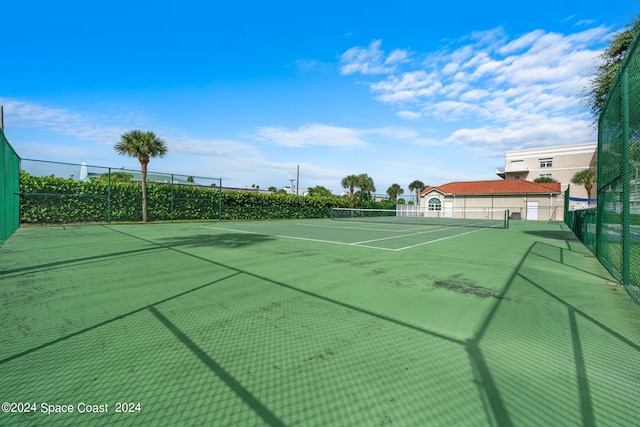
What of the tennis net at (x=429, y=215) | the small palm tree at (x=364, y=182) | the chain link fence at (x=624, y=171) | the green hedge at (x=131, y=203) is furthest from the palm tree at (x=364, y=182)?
the chain link fence at (x=624, y=171)

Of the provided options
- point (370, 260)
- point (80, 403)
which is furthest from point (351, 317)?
point (370, 260)

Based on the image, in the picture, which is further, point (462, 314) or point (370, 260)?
point (370, 260)

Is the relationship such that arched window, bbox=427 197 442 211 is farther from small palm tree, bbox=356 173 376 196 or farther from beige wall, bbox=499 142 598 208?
beige wall, bbox=499 142 598 208

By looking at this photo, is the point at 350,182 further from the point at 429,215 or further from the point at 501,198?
the point at 501,198

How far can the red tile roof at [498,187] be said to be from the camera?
122ft

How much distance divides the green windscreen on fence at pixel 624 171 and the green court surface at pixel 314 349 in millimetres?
577

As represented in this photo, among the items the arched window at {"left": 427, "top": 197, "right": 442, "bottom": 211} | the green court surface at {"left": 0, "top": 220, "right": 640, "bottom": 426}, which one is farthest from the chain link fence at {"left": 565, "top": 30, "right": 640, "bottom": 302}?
the arched window at {"left": 427, "top": 197, "right": 442, "bottom": 211}

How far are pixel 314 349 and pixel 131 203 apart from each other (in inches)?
838

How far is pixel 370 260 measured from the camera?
24.9 ft

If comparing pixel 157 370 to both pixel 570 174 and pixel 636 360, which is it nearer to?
pixel 636 360

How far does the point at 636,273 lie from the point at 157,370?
791cm

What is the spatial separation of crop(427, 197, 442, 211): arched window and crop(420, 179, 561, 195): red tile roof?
1.45 metres

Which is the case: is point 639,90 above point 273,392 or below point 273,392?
above

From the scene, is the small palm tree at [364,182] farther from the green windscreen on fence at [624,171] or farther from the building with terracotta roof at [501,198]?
the green windscreen on fence at [624,171]
